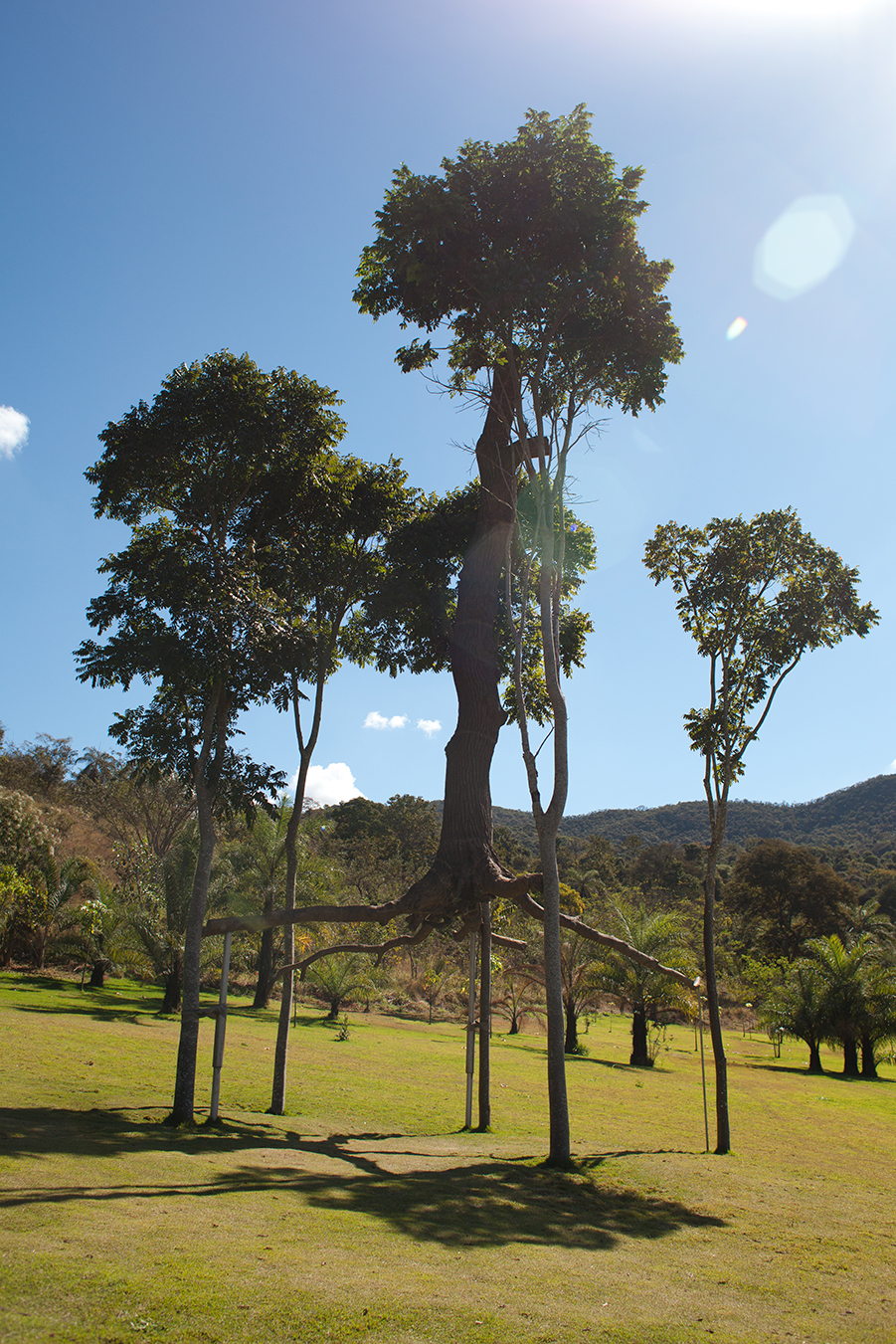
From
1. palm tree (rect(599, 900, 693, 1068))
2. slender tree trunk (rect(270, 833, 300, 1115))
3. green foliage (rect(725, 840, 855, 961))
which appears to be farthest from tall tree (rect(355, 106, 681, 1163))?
green foliage (rect(725, 840, 855, 961))

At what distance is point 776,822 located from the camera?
15100 centimetres

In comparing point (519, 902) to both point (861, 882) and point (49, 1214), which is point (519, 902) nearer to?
point (49, 1214)

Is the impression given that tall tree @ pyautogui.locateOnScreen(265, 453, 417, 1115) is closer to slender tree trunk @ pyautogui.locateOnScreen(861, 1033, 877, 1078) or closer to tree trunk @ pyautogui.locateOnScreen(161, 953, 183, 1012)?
tree trunk @ pyautogui.locateOnScreen(161, 953, 183, 1012)

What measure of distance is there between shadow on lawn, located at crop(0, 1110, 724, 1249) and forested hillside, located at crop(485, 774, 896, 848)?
112 metres

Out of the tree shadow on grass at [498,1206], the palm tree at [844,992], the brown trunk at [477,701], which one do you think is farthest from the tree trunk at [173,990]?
the palm tree at [844,992]

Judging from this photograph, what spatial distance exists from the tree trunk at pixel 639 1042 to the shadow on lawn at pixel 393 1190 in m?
16.5

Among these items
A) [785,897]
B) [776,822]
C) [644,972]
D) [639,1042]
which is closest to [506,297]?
[644,972]

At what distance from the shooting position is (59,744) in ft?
178

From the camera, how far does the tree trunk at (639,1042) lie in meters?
25.4

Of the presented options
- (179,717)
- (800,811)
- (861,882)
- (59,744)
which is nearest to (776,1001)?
(179,717)

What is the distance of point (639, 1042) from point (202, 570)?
21.2m

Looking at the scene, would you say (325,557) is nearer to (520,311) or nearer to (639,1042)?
(520,311)

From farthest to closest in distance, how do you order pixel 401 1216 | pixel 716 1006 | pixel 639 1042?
pixel 639 1042 → pixel 716 1006 → pixel 401 1216

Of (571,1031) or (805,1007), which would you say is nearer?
(571,1031)
